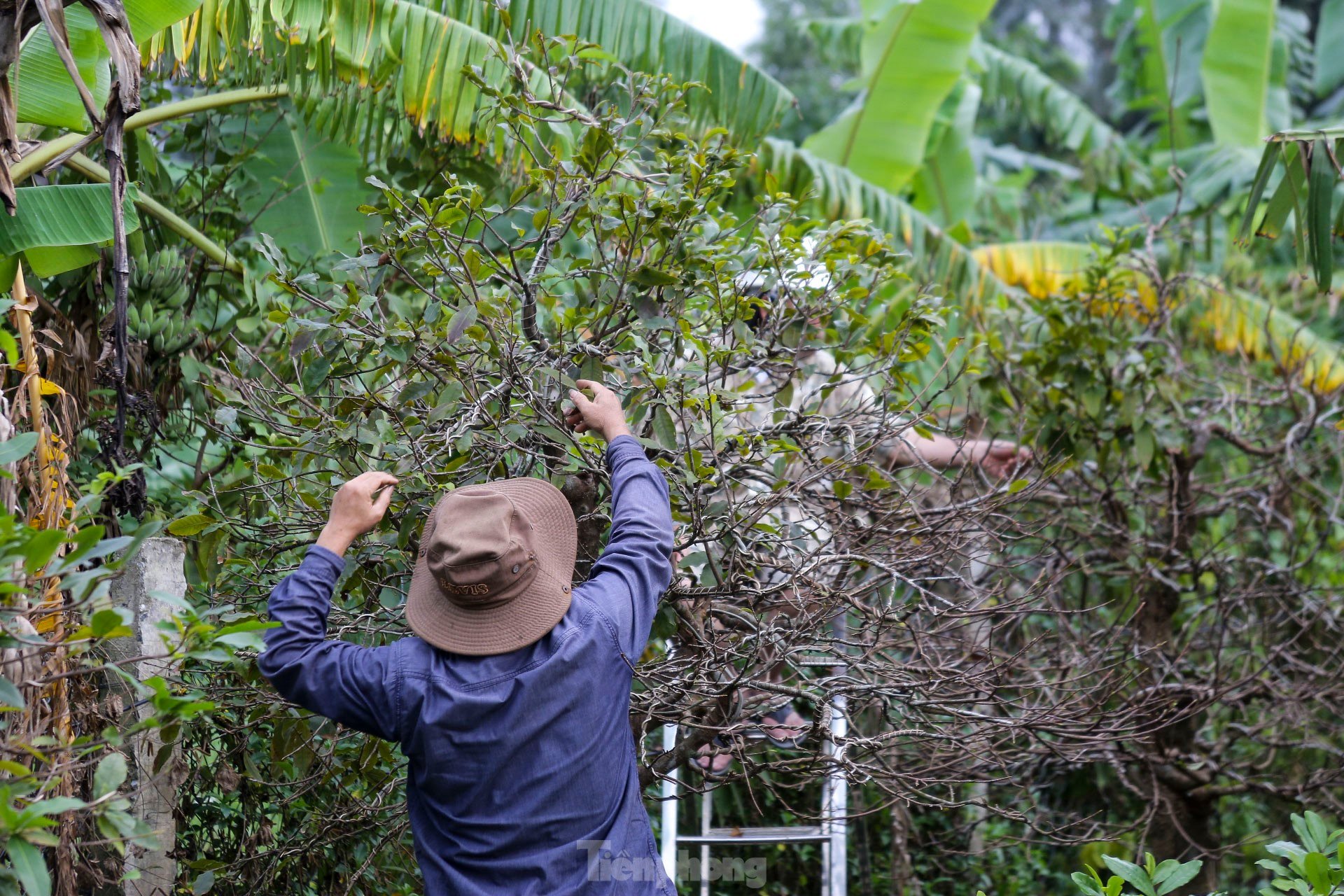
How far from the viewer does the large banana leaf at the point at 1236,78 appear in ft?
33.1

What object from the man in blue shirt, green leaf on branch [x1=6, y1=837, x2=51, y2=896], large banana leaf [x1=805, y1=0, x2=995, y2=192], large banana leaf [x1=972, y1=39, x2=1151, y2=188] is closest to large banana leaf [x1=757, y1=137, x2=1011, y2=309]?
large banana leaf [x1=805, y1=0, x2=995, y2=192]

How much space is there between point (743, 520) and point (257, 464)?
1.34m

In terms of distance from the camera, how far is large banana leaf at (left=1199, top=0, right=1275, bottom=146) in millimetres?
10078

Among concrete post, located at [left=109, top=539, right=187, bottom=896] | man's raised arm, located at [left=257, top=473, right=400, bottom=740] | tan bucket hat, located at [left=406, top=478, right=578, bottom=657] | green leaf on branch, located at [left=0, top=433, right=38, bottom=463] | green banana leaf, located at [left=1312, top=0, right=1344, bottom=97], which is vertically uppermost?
green banana leaf, located at [left=1312, top=0, right=1344, bottom=97]

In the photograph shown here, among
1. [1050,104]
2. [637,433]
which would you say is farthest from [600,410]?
[1050,104]

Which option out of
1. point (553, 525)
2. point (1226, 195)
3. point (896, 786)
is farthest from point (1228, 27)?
point (553, 525)

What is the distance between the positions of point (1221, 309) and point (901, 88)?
276 cm

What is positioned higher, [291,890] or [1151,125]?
[1151,125]

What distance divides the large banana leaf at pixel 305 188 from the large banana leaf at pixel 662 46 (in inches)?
41.3

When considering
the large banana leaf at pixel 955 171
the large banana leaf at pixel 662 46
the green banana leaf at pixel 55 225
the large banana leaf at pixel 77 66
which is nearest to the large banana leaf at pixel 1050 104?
the large banana leaf at pixel 955 171

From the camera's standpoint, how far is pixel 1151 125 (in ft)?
59.3

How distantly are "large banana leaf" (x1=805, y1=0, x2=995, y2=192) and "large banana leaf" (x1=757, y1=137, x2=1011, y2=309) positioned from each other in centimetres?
106

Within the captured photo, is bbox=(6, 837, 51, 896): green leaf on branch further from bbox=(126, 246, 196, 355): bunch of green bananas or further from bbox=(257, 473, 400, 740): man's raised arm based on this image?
bbox=(126, 246, 196, 355): bunch of green bananas

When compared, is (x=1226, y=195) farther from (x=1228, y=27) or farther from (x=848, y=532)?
(x=848, y=532)
